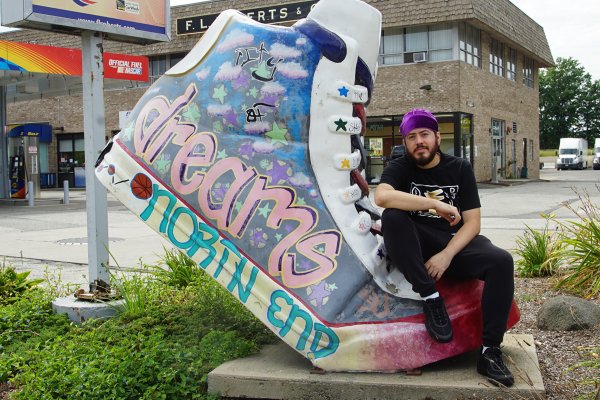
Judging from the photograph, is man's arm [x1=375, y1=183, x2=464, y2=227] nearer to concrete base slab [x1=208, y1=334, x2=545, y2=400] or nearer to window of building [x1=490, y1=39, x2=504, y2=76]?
concrete base slab [x1=208, y1=334, x2=545, y2=400]

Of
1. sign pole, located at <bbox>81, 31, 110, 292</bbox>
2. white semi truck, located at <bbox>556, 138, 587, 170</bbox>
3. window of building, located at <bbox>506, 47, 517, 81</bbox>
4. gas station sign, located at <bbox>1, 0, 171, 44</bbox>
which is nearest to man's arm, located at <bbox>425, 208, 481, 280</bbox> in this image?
sign pole, located at <bbox>81, 31, 110, 292</bbox>

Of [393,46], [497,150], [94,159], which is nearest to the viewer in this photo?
[94,159]

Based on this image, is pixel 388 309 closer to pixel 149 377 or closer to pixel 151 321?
pixel 149 377

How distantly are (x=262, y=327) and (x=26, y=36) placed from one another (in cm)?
3309

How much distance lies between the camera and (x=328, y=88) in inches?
130

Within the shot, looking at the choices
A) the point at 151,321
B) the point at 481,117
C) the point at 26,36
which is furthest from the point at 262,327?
the point at 26,36

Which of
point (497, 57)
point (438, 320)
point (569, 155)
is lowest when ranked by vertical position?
point (438, 320)

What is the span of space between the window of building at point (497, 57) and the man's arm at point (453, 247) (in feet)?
92.9

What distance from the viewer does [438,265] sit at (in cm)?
305

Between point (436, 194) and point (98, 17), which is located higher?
point (98, 17)

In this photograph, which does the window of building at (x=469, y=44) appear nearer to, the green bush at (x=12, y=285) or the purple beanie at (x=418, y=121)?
the green bush at (x=12, y=285)

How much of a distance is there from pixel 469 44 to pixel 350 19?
25009mm

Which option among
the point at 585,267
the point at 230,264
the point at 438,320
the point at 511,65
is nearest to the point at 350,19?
the point at 230,264

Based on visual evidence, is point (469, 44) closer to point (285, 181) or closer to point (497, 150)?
point (497, 150)
